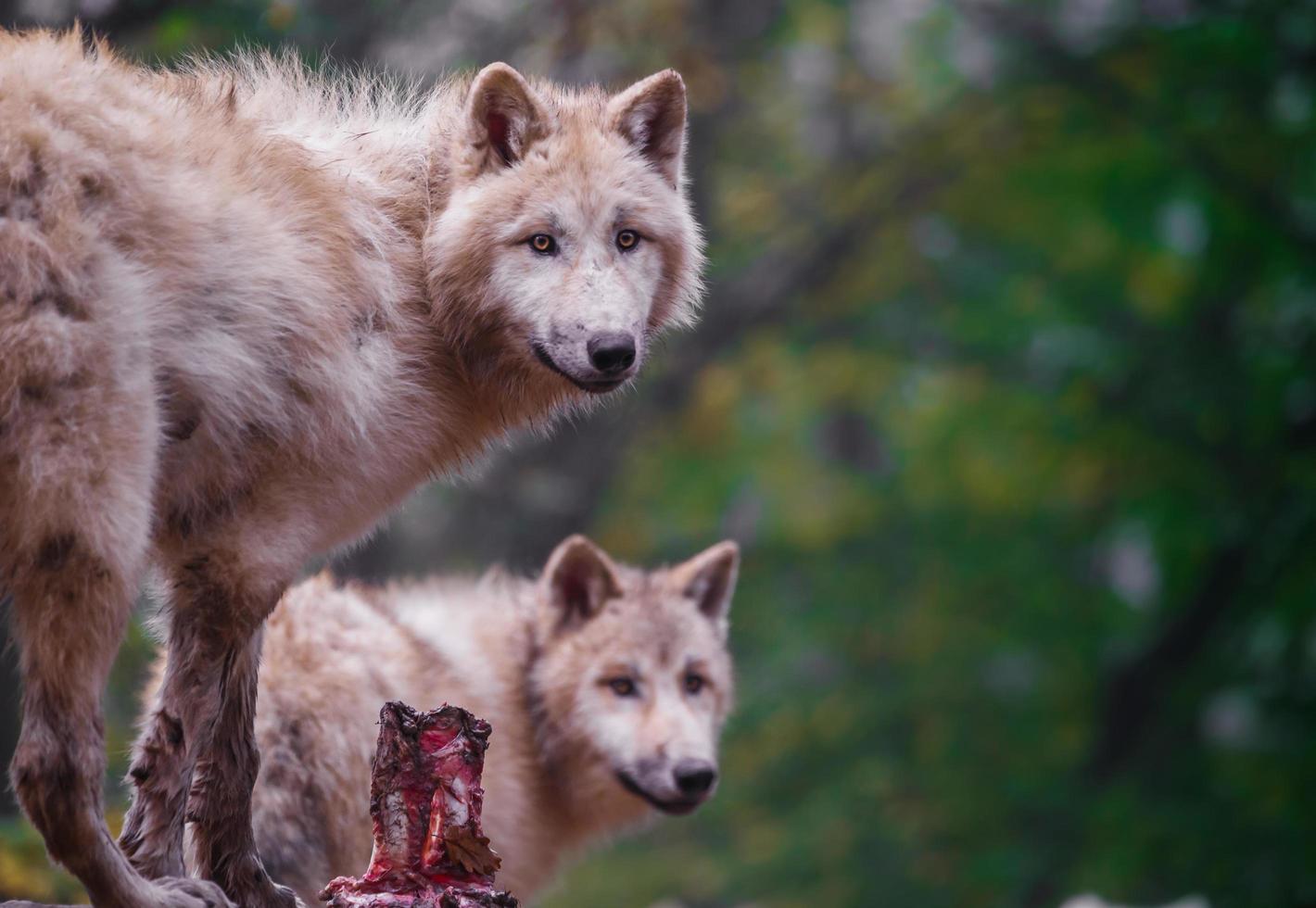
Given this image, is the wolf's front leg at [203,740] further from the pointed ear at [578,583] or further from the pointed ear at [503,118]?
the pointed ear at [578,583]

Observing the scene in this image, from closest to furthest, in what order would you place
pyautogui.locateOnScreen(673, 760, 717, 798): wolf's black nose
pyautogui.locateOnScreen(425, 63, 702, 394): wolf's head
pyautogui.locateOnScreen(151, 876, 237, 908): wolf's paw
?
1. pyautogui.locateOnScreen(151, 876, 237, 908): wolf's paw
2. pyautogui.locateOnScreen(425, 63, 702, 394): wolf's head
3. pyautogui.locateOnScreen(673, 760, 717, 798): wolf's black nose

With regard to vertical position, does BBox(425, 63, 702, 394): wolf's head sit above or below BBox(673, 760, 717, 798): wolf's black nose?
above

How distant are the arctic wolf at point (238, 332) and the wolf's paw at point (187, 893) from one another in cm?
2

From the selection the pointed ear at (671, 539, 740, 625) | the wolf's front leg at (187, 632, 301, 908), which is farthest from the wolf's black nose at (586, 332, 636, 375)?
the pointed ear at (671, 539, 740, 625)

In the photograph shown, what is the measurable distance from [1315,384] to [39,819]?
15683 millimetres

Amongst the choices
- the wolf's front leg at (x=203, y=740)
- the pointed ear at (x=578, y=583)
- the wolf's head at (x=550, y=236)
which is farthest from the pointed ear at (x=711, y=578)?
the wolf's front leg at (x=203, y=740)

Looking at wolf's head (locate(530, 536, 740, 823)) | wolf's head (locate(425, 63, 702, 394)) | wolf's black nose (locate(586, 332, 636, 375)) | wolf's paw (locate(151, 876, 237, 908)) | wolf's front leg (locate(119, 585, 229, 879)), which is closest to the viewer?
wolf's paw (locate(151, 876, 237, 908))

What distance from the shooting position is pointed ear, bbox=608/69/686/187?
6.07 metres

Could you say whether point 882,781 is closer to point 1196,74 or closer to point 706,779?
point 1196,74

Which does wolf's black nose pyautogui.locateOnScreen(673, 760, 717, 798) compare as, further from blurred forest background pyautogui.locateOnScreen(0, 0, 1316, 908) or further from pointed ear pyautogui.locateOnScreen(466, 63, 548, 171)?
blurred forest background pyautogui.locateOnScreen(0, 0, 1316, 908)

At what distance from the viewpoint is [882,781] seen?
17578mm

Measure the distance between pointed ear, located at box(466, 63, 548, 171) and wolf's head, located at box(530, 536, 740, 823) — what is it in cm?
289

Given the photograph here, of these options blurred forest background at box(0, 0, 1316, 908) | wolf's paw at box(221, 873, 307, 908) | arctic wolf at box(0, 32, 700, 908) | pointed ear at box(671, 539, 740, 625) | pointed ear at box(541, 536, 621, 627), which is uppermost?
blurred forest background at box(0, 0, 1316, 908)

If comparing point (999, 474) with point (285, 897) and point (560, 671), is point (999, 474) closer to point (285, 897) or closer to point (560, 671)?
point (560, 671)
